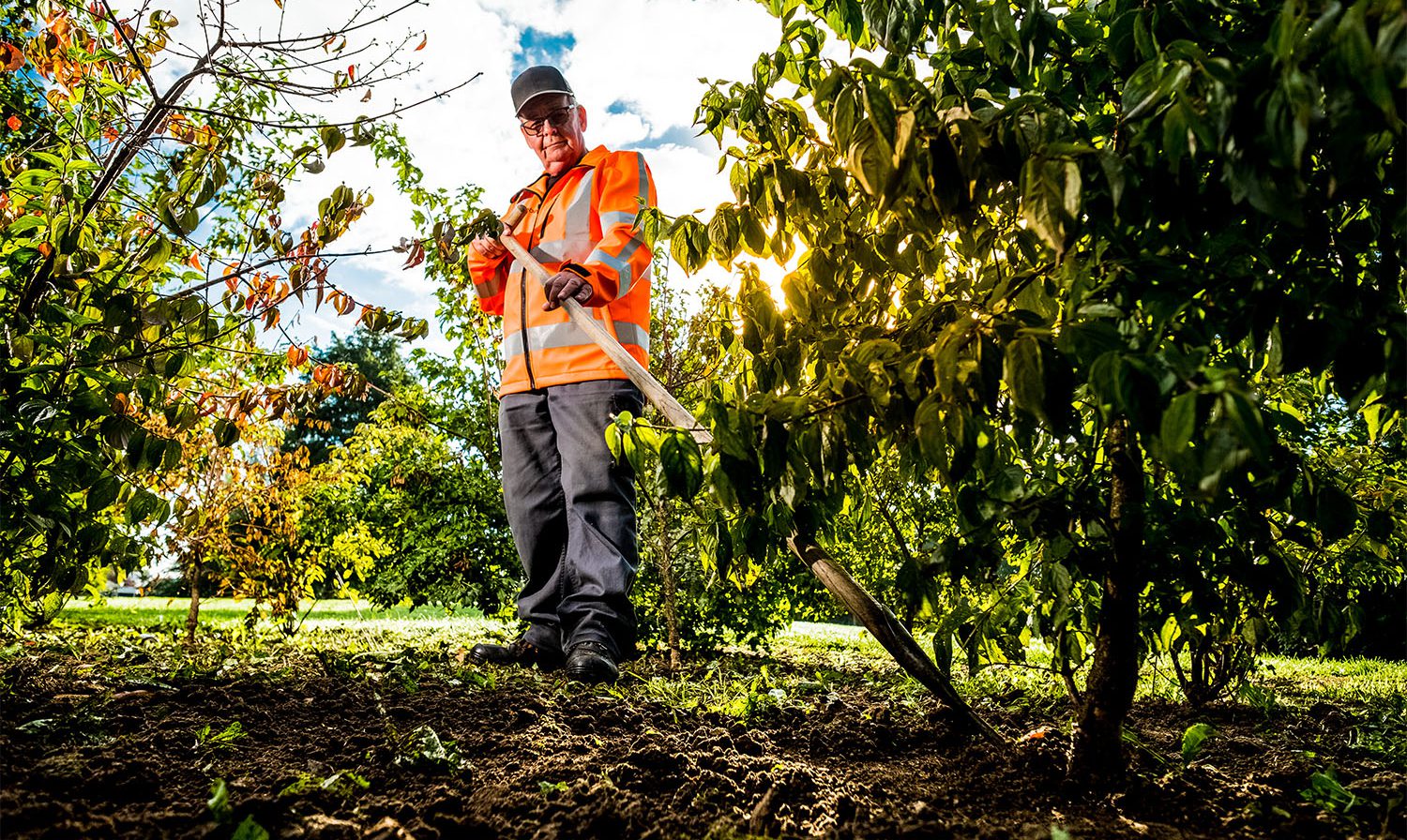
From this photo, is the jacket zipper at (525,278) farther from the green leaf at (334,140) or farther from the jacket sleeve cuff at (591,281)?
the green leaf at (334,140)

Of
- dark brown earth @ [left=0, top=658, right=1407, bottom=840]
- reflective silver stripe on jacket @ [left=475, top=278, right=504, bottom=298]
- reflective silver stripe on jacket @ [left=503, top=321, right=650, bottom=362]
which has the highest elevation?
reflective silver stripe on jacket @ [left=475, top=278, right=504, bottom=298]

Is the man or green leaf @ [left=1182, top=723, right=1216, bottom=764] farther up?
the man

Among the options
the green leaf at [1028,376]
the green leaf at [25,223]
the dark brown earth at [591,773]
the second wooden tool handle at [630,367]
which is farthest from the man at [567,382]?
the green leaf at [1028,376]

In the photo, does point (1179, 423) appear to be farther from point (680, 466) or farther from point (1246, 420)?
point (680, 466)

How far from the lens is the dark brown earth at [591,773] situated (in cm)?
144

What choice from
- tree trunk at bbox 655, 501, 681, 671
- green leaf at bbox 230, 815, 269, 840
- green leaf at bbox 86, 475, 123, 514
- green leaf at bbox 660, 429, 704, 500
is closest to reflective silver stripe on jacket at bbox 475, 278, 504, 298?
tree trunk at bbox 655, 501, 681, 671

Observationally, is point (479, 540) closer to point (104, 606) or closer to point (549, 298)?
point (549, 298)

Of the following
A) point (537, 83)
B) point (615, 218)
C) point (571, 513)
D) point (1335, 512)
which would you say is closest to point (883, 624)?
point (1335, 512)

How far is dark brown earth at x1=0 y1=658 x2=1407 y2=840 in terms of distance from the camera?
56.8 inches

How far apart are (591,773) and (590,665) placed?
1297mm

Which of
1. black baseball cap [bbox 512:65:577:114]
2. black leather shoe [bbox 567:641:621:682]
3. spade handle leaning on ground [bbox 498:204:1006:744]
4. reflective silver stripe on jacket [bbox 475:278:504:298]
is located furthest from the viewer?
reflective silver stripe on jacket [bbox 475:278:504:298]

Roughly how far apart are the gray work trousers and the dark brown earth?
0.75m

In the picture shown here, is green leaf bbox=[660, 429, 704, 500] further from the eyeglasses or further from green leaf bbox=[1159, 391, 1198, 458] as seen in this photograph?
the eyeglasses

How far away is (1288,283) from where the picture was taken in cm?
135
